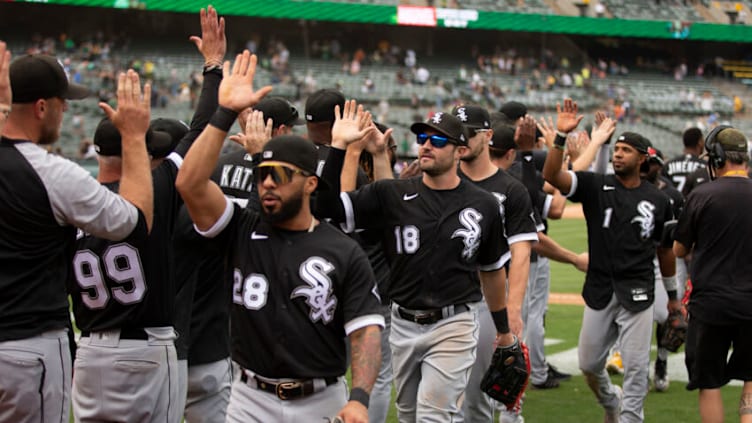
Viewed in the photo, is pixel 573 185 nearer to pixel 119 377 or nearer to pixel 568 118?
pixel 568 118

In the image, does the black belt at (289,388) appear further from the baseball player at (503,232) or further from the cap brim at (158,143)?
the baseball player at (503,232)

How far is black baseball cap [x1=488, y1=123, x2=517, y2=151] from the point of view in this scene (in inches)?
326

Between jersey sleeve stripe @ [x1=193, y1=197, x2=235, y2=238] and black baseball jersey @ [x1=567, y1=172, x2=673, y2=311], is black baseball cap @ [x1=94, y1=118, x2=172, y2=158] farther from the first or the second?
black baseball jersey @ [x1=567, y1=172, x2=673, y2=311]

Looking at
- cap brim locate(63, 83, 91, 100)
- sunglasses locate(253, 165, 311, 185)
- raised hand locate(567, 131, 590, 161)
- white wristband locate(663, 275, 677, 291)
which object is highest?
cap brim locate(63, 83, 91, 100)

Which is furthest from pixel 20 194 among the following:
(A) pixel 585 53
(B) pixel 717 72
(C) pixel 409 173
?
(B) pixel 717 72

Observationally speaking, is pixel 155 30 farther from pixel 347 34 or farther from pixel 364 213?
pixel 364 213

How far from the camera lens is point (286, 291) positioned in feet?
15.0

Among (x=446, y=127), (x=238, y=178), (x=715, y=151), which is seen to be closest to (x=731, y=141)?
(x=715, y=151)

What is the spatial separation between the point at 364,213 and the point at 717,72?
54918mm

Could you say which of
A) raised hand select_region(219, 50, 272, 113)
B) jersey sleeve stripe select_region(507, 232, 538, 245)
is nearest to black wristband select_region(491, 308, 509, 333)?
jersey sleeve stripe select_region(507, 232, 538, 245)

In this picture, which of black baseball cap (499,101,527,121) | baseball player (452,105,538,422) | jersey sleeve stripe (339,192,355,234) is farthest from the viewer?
black baseball cap (499,101,527,121)

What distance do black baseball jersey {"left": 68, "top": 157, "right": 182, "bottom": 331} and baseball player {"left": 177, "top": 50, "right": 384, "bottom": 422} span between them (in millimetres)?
505

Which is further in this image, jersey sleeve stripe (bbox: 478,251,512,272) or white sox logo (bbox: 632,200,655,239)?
white sox logo (bbox: 632,200,655,239)

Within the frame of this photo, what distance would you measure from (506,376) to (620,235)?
2.30 m
